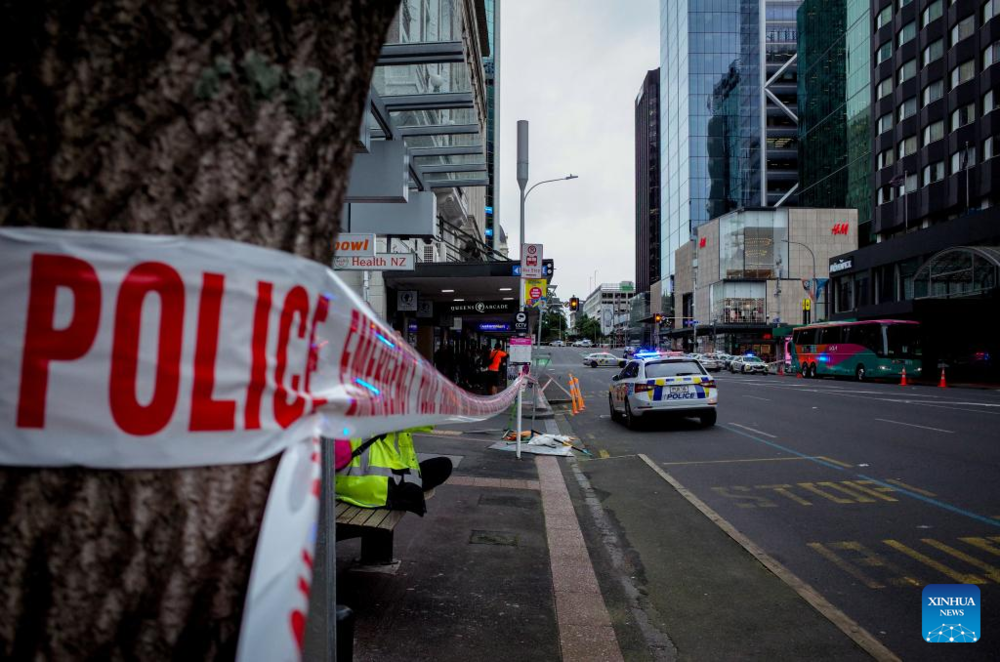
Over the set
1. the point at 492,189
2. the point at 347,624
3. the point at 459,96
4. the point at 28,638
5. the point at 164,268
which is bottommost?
the point at 347,624

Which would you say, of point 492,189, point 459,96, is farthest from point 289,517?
point 492,189

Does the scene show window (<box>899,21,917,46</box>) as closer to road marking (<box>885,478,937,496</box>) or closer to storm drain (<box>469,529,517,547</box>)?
road marking (<box>885,478,937,496</box>)

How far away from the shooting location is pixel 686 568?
564 centimetres

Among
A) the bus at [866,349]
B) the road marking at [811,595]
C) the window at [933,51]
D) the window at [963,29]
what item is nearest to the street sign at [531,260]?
the road marking at [811,595]

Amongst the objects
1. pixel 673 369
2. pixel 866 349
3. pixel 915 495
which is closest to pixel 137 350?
pixel 915 495

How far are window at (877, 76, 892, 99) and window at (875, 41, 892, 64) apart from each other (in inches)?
66.5

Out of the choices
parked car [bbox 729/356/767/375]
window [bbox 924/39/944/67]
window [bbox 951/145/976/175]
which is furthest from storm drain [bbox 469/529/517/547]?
window [bbox 924/39/944/67]

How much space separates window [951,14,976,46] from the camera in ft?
141

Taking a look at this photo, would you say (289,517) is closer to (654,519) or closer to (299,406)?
(299,406)

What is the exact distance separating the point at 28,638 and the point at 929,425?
16.3m

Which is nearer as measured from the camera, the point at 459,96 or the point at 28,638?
the point at 28,638

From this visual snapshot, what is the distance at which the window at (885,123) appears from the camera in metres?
52.6

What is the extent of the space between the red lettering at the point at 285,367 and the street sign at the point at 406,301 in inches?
826

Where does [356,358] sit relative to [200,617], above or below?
above
